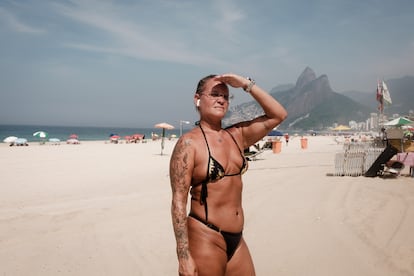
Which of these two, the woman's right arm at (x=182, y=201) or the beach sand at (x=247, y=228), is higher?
the woman's right arm at (x=182, y=201)

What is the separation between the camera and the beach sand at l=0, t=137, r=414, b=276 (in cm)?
470

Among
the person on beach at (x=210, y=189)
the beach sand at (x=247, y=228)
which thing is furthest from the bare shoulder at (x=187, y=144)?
the beach sand at (x=247, y=228)

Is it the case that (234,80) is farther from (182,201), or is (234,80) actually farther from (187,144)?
(182,201)

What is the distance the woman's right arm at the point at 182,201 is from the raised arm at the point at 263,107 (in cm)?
70

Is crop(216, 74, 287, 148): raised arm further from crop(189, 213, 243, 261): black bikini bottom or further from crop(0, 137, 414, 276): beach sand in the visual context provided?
crop(0, 137, 414, 276): beach sand

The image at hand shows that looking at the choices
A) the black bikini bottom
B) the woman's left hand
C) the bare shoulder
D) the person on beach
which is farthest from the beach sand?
the woman's left hand

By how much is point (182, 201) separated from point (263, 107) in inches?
42.4

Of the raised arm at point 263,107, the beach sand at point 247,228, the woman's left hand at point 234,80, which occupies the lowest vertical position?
the beach sand at point 247,228

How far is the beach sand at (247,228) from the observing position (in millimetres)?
4695

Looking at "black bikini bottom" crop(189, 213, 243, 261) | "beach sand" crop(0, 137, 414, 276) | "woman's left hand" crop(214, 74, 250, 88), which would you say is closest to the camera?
"black bikini bottom" crop(189, 213, 243, 261)

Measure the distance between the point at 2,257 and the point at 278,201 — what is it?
6.06 metres

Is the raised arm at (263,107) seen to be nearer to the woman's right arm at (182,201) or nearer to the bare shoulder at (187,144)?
the bare shoulder at (187,144)

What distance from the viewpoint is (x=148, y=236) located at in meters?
5.84

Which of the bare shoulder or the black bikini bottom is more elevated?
the bare shoulder
